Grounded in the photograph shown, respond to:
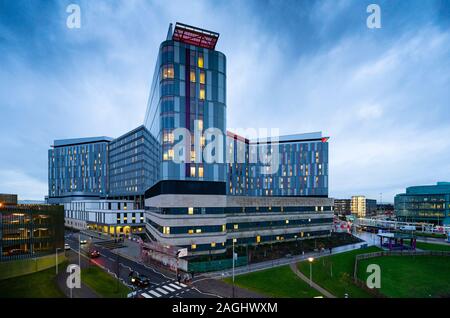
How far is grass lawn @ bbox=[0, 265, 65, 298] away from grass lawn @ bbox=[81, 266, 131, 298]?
3.68 metres

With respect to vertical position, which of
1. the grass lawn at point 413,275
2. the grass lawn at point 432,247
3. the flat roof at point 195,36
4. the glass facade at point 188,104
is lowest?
the grass lawn at point 432,247

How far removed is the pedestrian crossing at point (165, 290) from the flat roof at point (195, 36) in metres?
47.5

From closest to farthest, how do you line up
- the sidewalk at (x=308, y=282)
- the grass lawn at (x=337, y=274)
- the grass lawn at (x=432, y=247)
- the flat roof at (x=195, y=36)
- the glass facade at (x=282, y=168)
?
the sidewalk at (x=308, y=282) < the grass lawn at (x=337, y=274) < the flat roof at (x=195, y=36) < the grass lawn at (x=432, y=247) < the glass facade at (x=282, y=168)

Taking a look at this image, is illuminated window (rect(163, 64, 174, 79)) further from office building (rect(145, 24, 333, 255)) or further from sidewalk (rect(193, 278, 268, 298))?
sidewalk (rect(193, 278, 268, 298))

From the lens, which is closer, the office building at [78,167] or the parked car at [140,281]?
the parked car at [140,281]

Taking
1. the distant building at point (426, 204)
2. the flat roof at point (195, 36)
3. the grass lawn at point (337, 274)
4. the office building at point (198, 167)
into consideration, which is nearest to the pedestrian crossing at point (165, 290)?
the office building at point (198, 167)

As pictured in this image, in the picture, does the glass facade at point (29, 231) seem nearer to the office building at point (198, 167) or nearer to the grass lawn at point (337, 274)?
the office building at point (198, 167)

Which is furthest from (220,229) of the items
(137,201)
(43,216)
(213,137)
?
(137,201)

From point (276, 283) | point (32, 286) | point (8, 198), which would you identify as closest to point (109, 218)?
point (8, 198)

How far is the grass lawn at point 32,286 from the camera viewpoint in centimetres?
2616

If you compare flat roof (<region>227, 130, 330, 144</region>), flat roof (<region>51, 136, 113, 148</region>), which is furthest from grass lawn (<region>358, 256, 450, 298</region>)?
flat roof (<region>51, 136, 113, 148</region>)

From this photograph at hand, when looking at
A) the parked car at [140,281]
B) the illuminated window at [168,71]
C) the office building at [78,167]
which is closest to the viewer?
the parked car at [140,281]

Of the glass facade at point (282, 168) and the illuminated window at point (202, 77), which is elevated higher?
the illuminated window at point (202, 77)

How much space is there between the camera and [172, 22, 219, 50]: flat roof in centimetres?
5034
